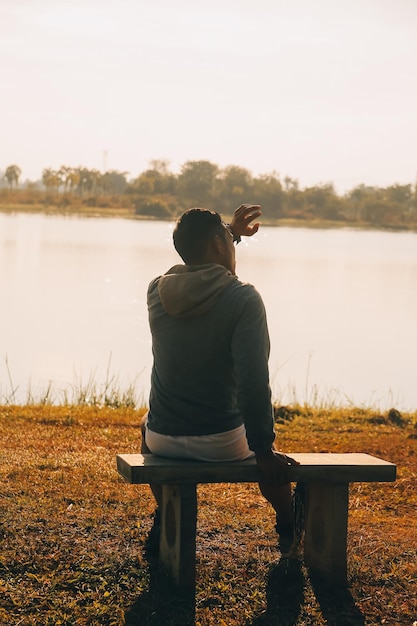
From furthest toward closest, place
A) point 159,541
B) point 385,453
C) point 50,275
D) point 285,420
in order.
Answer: point 50,275
point 285,420
point 385,453
point 159,541

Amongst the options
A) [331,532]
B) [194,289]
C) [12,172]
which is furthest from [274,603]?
[12,172]

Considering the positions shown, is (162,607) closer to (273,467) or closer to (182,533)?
(182,533)

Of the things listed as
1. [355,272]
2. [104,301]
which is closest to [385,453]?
[104,301]

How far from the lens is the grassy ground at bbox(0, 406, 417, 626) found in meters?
3.48

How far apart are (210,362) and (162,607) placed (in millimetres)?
930

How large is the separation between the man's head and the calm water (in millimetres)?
5941

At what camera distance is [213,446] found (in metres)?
3.59

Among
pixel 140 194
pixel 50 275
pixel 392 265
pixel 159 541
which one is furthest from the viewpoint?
pixel 140 194

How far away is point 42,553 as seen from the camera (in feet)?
12.9

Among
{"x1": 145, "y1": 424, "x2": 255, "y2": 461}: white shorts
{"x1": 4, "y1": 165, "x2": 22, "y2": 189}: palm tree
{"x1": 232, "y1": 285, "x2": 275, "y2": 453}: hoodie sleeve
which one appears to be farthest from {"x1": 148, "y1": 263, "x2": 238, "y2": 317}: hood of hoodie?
{"x1": 4, "y1": 165, "x2": 22, "y2": 189}: palm tree

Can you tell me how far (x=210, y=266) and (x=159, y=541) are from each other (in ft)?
3.91

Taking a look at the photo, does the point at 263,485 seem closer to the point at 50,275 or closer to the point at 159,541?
the point at 159,541

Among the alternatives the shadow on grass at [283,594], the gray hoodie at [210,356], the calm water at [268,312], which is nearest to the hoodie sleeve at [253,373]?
the gray hoodie at [210,356]

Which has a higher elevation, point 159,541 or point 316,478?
point 316,478
